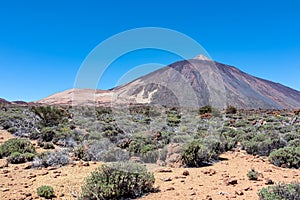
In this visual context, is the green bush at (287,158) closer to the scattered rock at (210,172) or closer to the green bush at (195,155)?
the green bush at (195,155)

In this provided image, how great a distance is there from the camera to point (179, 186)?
6176 millimetres

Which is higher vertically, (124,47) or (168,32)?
(168,32)

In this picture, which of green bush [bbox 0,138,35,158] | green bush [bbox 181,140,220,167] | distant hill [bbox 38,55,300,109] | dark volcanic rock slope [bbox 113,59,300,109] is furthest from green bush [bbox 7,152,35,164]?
dark volcanic rock slope [bbox 113,59,300,109]

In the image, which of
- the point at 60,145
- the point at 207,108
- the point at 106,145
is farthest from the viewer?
the point at 207,108

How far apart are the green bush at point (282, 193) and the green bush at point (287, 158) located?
11.8 ft

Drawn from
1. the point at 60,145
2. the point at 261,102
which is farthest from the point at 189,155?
the point at 261,102

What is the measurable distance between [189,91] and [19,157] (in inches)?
1670

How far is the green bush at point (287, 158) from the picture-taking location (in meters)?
8.04

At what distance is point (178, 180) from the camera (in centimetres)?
666

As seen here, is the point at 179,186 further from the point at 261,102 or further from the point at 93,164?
the point at 261,102

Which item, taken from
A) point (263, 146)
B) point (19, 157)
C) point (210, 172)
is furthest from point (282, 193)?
point (19, 157)

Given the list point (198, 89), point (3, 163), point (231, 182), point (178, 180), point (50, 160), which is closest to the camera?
point (231, 182)

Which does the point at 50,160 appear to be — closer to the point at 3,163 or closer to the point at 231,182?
the point at 3,163

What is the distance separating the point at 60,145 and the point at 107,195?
6.82m
